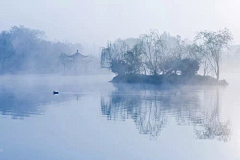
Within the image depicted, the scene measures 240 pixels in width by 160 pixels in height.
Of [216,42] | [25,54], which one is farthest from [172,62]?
[25,54]

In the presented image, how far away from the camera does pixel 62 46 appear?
75500 mm

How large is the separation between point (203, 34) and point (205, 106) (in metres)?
21.7

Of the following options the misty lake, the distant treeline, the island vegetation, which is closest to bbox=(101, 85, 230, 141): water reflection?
the misty lake

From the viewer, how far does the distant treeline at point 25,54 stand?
64875 millimetres

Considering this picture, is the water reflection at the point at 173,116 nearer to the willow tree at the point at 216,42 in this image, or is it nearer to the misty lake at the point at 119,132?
the misty lake at the point at 119,132

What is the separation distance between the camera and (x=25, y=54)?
66938 mm

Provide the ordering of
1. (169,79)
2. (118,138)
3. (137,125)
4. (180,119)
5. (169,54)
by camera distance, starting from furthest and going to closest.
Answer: (169,54)
(169,79)
(180,119)
(137,125)
(118,138)

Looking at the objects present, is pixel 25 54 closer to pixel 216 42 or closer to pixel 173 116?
pixel 216 42

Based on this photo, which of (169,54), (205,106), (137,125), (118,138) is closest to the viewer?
(118,138)

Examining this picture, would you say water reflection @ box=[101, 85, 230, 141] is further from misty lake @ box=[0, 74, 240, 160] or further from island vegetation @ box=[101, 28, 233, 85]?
island vegetation @ box=[101, 28, 233, 85]

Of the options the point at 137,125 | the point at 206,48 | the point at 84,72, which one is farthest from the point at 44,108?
the point at 84,72

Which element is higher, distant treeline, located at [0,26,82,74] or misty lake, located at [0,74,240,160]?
distant treeline, located at [0,26,82,74]

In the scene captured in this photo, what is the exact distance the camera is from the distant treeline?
6488cm

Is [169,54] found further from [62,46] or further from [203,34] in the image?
[62,46]
